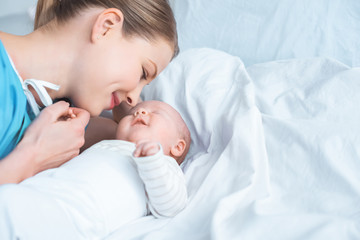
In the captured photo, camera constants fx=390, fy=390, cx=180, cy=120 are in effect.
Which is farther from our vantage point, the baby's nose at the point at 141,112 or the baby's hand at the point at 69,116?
the baby's nose at the point at 141,112

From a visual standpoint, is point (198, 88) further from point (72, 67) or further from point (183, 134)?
point (72, 67)

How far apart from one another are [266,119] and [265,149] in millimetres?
→ 152

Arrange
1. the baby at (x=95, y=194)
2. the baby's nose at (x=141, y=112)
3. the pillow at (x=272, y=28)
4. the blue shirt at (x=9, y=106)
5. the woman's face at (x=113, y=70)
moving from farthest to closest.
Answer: the pillow at (x=272, y=28) → the baby's nose at (x=141, y=112) → the woman's face at (x=113, y=70) → the blue shirt at (x=9, y=106) → the baby at (x=95, y=194)

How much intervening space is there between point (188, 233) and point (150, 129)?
1.24ft

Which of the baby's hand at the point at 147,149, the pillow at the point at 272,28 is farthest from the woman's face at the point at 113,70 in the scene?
the pillow at the point at 272,28

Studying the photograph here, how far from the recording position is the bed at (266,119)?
861 mm

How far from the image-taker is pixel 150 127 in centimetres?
116

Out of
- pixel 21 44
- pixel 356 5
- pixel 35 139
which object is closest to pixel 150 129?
pixel 35 139

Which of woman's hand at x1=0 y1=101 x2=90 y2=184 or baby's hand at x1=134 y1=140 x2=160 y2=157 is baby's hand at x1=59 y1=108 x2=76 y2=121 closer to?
woman's hand at x1=0 y1=101 x2=90 y2=184

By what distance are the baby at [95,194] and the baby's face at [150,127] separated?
2.0 inches

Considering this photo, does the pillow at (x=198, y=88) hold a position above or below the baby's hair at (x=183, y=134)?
above

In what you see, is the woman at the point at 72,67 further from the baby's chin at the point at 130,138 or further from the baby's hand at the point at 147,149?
the baby's hand at the point at 147,149

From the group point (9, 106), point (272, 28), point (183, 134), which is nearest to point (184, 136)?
point (183, 134)

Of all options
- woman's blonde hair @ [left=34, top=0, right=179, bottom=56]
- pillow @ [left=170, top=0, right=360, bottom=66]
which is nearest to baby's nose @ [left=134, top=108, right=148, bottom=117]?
woman's blonde hair @ [left=34, top=0, right=179, bottom=56]
